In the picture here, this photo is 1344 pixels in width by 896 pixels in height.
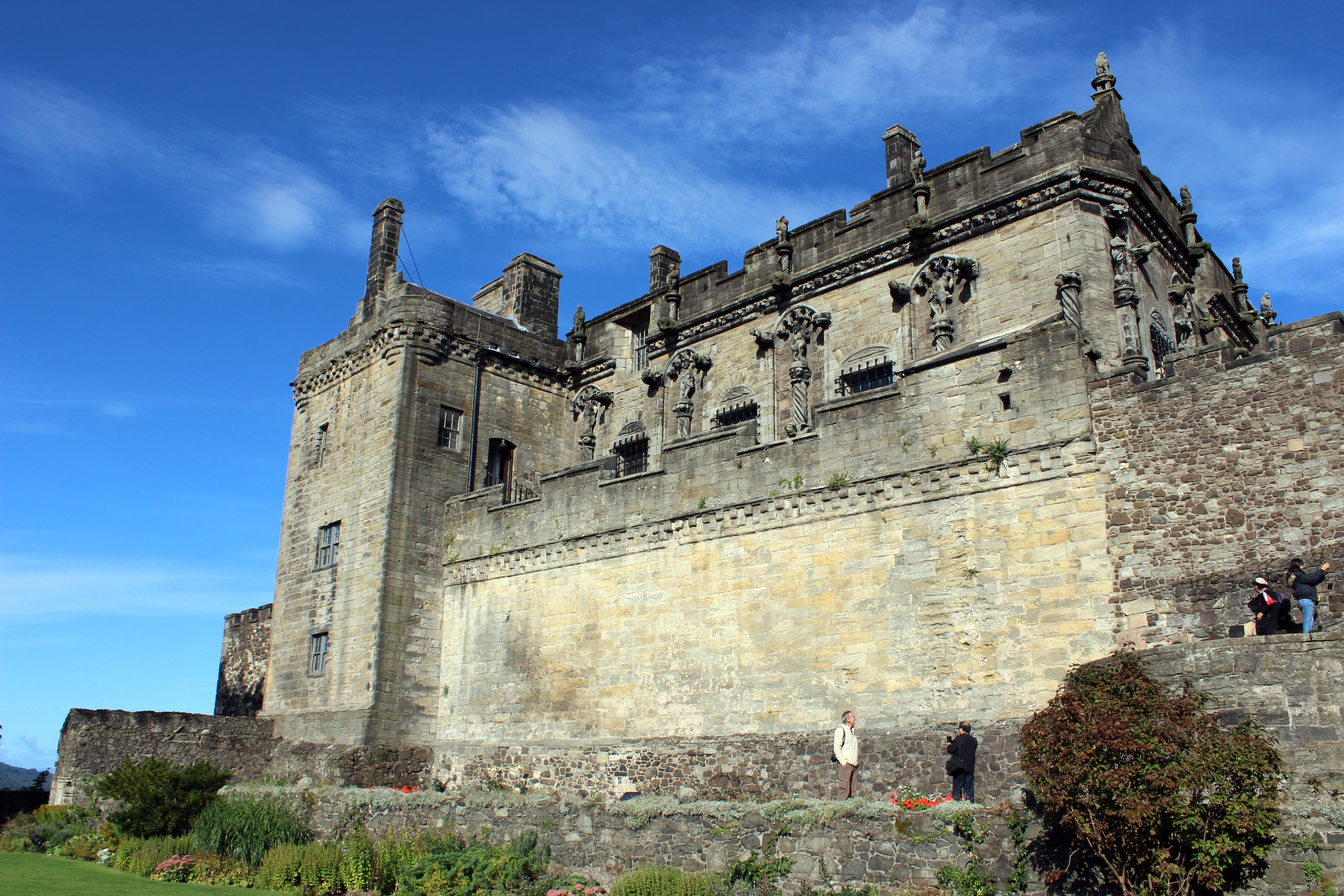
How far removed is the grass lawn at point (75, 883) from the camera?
15406 mm

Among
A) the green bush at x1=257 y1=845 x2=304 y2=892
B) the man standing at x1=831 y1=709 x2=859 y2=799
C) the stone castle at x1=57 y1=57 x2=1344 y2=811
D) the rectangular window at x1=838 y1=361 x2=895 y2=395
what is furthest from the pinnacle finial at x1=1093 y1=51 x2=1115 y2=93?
the green bush at x1=257 y1=845 x2=304 y2=892

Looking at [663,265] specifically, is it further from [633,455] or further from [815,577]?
[815,577]

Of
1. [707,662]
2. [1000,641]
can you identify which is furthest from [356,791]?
[1000,641]

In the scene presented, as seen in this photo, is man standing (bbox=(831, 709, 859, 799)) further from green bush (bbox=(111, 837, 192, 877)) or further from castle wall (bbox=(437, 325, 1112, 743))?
green bush (bbox=(111, 837, 192, 877))

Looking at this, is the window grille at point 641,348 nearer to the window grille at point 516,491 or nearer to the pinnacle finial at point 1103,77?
the window grille at point 516,491

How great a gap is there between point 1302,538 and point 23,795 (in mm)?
28698

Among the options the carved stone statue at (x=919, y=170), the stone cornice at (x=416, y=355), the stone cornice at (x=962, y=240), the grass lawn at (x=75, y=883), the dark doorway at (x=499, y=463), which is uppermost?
the carved stone statue at (x=919, y=170)

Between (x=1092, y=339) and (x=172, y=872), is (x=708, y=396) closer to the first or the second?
(x=1092, y=339)

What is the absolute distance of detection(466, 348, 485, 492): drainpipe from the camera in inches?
1066

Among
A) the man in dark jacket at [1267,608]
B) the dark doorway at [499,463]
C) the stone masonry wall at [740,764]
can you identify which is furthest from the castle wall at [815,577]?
the dark doorway at [499,463]

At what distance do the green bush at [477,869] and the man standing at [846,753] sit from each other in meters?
4.42

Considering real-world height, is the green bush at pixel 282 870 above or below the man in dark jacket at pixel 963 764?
below

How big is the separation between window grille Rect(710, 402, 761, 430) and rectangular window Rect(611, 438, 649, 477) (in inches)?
90.2

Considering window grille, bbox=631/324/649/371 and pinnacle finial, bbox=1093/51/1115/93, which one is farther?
window grille, bbox=631/324/649/371
